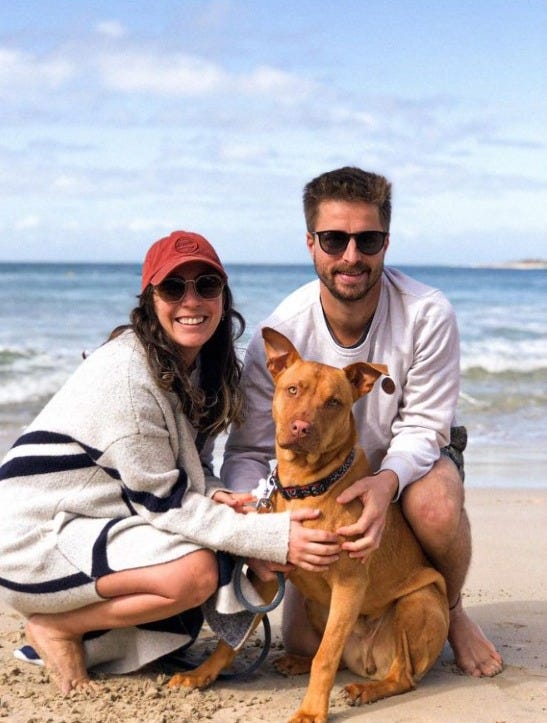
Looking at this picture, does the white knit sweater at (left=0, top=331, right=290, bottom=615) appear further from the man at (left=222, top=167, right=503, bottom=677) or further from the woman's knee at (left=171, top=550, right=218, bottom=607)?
the man at (left=222, top=167, right=503, bottom=677)

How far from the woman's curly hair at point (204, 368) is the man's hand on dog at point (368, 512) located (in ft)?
2.17

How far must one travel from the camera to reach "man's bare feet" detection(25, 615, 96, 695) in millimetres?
3828

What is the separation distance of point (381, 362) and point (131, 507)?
1.27 m

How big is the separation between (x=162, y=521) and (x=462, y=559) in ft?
4.51

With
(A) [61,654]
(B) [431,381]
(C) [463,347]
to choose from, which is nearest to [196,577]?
(A) [61,654]

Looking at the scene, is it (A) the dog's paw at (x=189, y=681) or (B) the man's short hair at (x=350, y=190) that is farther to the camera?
(B) the man's short hair at (x=350, y=190)

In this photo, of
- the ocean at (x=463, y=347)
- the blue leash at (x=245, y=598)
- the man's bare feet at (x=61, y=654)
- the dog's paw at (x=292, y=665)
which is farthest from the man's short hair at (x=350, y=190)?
the man's bare feet at (x=61, y=654)

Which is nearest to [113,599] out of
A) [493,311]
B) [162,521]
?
[162,521]

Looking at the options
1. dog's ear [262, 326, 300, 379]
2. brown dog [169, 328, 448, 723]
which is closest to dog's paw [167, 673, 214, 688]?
brown dog [169, 328, 448, 723]

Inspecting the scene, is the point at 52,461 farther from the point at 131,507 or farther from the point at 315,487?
the point at 315,487

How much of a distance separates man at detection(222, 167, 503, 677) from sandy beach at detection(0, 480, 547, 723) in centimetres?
18

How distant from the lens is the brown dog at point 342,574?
361 centimetres

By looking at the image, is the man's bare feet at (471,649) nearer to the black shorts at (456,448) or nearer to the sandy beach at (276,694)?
the sandy beach at (276,694)

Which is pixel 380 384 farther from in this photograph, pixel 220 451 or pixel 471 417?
pixel 471 417
